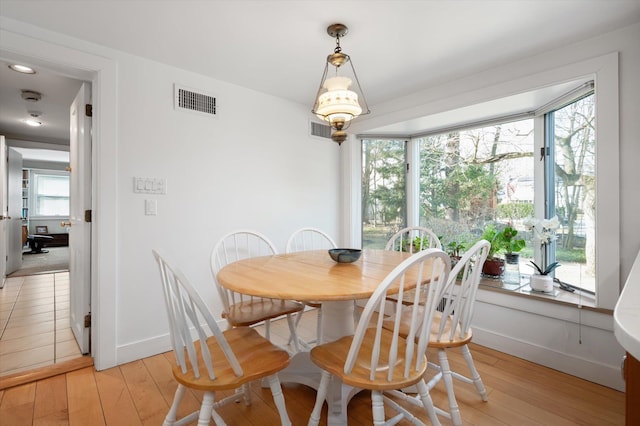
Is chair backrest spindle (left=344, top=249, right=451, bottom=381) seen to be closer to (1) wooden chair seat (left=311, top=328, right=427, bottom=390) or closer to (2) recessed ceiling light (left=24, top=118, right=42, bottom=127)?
(1) wooden chair seat (left=311, top=328, right=427, bottom=390)

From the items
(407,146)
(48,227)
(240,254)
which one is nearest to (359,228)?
(407,146)

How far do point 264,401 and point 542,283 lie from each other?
81.6 inches

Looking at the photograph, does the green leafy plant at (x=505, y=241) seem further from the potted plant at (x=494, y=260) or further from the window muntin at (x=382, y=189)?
the window muntin at (x=382, y=189)

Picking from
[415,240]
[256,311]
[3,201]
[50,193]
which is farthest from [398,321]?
[50,193]

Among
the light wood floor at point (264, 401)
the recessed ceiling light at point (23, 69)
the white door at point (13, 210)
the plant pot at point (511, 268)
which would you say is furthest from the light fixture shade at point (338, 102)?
the white door at point (13, 210)

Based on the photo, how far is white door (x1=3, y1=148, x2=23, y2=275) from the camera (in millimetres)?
4188

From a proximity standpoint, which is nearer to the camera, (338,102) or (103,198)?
(338,102)

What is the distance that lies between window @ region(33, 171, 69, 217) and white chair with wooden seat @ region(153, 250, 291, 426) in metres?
9.80

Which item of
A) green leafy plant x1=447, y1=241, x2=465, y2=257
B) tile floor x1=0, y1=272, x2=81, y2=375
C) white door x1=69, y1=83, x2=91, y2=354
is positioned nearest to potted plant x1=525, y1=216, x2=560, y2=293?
green leafy plant x1=447, y1=241, x2=465, y2=257

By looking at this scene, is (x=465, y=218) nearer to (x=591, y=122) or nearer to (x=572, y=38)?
(x=591, y=122)

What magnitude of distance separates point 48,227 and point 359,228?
29.8ft

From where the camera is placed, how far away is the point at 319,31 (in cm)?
190

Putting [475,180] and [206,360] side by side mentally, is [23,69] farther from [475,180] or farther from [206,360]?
[475,180]

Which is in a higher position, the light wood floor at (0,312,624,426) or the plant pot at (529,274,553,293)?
the plant pot at (529,274,553,293)
